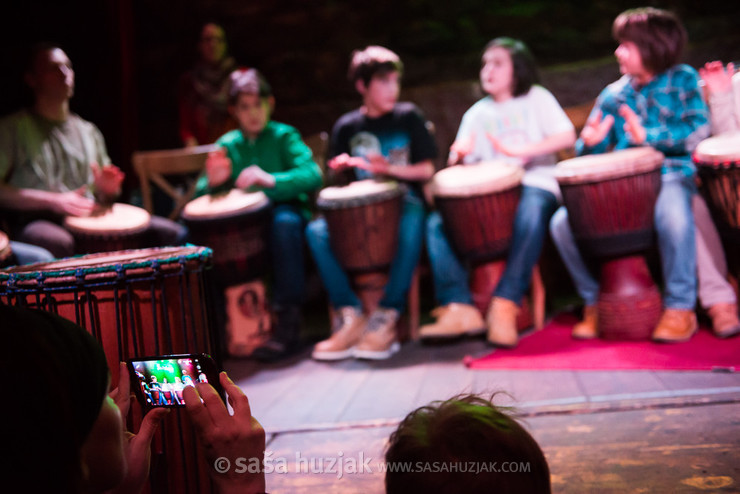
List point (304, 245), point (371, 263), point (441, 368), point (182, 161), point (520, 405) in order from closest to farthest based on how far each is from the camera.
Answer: point (520, 405), point (441, 368), point (371, 263), point (304, 245), point (182, 161)

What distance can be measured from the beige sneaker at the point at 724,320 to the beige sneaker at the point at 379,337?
1.43 metres

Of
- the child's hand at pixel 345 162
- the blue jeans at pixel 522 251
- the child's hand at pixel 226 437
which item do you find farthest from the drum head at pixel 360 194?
the child's hand at pixel 226 437

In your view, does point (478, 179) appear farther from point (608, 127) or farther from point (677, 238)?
point (677, 238)

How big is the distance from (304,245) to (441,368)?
115 cm

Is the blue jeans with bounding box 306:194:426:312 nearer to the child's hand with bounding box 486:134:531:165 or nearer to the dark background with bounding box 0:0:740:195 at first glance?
the child's hand with bounding box 486:134:531:165

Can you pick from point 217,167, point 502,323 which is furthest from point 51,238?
point 502,323

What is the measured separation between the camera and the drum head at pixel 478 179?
3.33 m

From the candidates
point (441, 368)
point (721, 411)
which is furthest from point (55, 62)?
point (721, 411)

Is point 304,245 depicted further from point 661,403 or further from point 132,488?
point 132,488

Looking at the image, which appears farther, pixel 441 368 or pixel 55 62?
pixel 55 62

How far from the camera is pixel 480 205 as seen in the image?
3.37 meters

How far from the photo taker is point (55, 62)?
3.62m

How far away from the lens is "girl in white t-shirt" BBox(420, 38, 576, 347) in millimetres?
3400

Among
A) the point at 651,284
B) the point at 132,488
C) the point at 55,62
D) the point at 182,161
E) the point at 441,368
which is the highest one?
the point at 55,62
